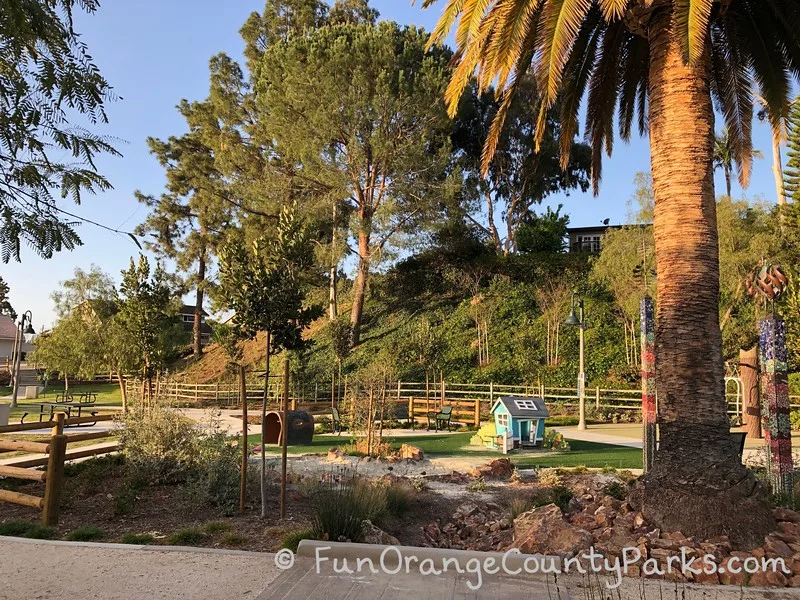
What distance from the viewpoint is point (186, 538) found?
542cm

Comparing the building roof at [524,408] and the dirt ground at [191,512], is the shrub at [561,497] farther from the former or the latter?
the building roof at [524,408]

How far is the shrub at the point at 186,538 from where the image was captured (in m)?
5.35

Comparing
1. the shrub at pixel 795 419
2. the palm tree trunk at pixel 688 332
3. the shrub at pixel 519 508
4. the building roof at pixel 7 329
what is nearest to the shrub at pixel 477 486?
the shrub at pixel 519 508

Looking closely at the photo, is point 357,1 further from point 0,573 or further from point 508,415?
point 0,573

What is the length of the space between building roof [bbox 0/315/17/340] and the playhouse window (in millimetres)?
59154

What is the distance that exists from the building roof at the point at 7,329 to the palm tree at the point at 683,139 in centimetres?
6367

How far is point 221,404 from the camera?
28.5 meters

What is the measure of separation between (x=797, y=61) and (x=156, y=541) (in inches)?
374

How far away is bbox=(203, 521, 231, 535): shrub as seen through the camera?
5.67 meters

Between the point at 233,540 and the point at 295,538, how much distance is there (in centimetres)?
69

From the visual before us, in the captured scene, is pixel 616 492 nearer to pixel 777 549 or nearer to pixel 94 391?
pixel 777 549

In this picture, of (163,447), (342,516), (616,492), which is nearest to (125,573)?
(342,516)

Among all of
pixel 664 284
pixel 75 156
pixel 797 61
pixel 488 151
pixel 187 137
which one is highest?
pixel 187 137

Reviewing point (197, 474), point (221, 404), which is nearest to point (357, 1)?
point (221, 404)
